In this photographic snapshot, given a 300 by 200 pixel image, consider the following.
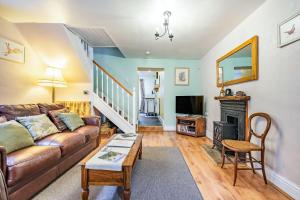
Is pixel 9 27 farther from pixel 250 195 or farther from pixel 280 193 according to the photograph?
pixel 280 193

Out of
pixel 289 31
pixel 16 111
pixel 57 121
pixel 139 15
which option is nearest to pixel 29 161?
pixel 16 111

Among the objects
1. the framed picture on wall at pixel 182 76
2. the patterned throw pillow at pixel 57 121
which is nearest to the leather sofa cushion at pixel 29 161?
the patterned throw pillow at pixel 57 121

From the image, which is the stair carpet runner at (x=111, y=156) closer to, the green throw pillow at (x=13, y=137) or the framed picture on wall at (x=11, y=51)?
the green throw pillow at (x=13, y=137)

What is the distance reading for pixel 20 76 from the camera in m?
3.00

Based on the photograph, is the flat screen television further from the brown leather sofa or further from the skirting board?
the brown leather sofa

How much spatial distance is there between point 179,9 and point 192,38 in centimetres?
121

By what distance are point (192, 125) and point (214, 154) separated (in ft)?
5.01

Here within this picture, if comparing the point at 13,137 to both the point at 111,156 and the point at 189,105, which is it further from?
the point at 189,105

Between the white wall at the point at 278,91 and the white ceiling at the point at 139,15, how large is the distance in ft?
1.10

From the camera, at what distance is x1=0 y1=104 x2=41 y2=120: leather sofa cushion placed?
85.8 inches

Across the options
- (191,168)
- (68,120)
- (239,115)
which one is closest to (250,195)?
(191,168)

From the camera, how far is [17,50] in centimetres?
294

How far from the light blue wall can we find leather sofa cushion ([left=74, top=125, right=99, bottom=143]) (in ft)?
7.85

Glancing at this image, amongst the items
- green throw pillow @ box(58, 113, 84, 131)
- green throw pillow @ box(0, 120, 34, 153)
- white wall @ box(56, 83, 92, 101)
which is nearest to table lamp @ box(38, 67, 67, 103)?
white wall @ box(56, 83, 92, 101)
